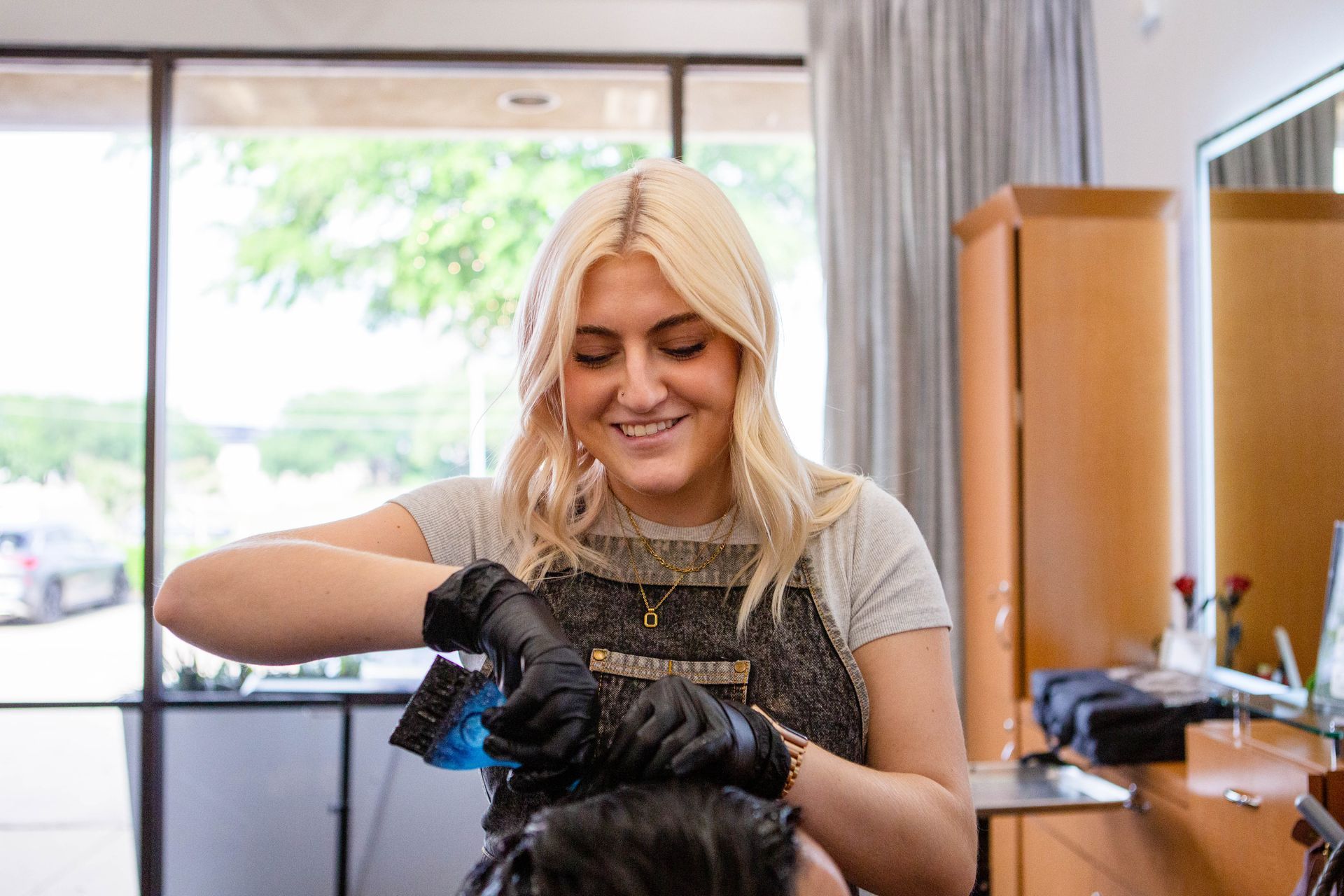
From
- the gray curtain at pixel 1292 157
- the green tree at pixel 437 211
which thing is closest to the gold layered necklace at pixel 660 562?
the gray curtain at pixel 1292 157

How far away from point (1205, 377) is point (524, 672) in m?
2.39

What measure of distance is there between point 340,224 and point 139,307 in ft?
2.42

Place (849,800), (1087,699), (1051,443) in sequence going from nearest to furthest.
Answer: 1. (849,800)
2. (1087,699)
3. (1051,443)

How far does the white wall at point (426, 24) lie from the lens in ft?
11.7

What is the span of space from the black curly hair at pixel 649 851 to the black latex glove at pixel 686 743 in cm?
Result: 8

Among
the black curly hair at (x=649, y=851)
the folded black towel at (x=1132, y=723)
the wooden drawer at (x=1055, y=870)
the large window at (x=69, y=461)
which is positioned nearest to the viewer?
the black curly hair at (x=649, y=851)

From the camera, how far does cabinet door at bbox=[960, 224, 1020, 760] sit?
9.46 feet

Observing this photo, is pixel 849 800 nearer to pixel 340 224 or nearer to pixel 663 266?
pixel 663 266

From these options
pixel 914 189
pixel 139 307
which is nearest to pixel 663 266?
pixel 914 189

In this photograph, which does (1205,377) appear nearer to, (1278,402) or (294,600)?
(1278,402)

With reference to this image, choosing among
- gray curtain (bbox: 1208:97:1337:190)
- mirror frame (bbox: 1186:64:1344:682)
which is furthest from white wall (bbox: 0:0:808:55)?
gray curtain (bbox: 1208:97:1337:190)

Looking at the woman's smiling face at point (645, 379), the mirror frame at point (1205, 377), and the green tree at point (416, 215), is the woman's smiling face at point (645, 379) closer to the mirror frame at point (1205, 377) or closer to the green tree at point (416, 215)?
the mirror frame at point (1205, 377)

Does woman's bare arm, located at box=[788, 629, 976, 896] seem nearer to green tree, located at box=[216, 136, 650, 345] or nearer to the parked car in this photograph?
green tree, located at box=[216, 136, 650, 345]

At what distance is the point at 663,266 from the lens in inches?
45.0
